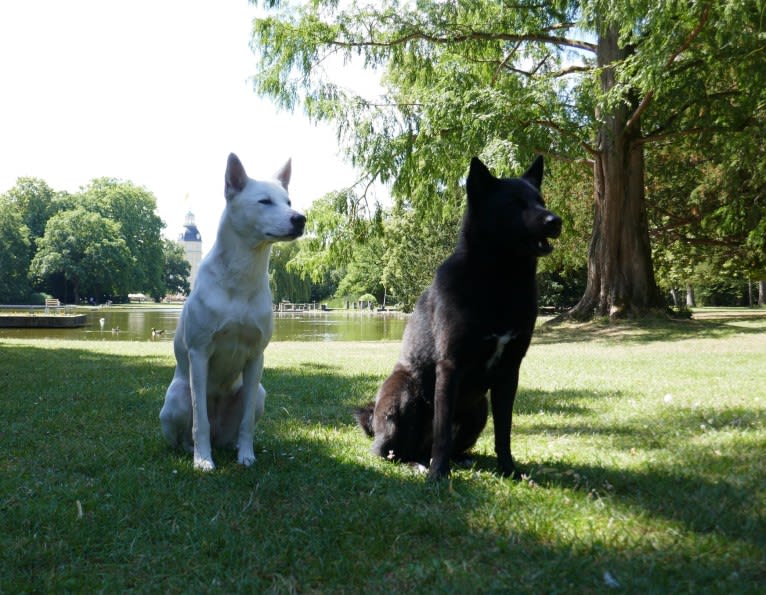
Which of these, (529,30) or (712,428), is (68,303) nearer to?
(529,30)

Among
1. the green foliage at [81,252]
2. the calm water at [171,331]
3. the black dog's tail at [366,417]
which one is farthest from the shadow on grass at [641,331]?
the green foliage at [81,252]

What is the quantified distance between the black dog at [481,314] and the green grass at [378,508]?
0.41 metres

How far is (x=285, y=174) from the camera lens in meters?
4.29

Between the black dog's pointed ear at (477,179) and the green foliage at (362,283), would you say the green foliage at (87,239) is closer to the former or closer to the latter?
the green foliage at (362,283)

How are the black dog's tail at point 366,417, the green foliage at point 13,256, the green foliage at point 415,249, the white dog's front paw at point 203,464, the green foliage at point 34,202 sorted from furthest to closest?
the green foliage at point 34,202 < the green foliage at point 13,256 < the green foliage at point 415,249 < the black dog's tail at point 366,417 < the white dog's front paw at point 203,464

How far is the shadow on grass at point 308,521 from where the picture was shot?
242 centimetres

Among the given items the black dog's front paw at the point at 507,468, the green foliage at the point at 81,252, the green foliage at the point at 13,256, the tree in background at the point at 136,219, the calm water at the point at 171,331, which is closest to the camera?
the black dog's front paw at the point at 507,468

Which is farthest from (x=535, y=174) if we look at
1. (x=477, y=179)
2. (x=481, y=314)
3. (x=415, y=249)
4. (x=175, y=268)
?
(x=175, y=268)

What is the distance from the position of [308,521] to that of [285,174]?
2.26 metres

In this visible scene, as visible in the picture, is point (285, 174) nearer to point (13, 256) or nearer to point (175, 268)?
point (13, 256)

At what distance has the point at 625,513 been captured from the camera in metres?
3.07

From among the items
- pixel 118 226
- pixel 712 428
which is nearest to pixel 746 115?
pixel 712 428

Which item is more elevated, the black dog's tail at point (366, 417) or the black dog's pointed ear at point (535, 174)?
the black dog's pointed ear at point (535, 174)

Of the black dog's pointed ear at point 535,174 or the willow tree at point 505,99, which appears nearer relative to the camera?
the black dog's pointed ear at point 535,174
